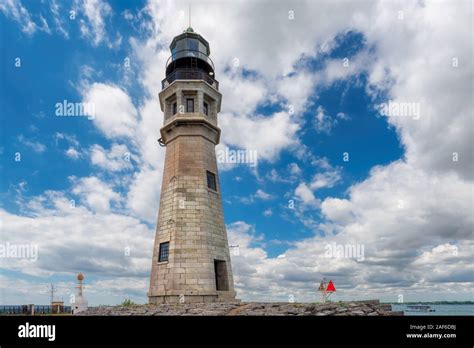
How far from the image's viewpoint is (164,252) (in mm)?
22344

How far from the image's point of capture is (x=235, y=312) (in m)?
14.9

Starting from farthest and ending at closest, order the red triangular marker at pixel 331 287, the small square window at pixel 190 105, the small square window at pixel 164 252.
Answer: the small square window at pixel 190 105 < the small square window at pixel 164 252 < the red triangular marker at pixel 331 287

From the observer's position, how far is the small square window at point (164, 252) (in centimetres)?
2211

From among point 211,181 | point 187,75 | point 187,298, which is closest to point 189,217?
point 211,181

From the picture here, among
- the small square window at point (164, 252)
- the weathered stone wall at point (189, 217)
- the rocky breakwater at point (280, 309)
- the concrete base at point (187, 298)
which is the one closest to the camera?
the rocky breakwater at point (280, 309)

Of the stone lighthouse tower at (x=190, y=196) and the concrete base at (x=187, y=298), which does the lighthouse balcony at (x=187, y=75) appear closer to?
the stone lighthouse tower at (x=190, y=196)

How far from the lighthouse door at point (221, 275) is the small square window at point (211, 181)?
5.14m

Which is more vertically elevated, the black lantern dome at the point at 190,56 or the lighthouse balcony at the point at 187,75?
the black lantern dome at the point at 190,56

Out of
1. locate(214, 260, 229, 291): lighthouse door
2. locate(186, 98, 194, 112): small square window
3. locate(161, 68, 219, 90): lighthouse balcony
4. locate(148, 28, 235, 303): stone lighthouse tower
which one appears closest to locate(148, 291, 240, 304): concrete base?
locate(148, 28, 235, 303): stone lighthouse tower

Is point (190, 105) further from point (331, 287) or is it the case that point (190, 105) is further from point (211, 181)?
point (331, 287)

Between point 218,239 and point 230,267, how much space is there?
220 cm

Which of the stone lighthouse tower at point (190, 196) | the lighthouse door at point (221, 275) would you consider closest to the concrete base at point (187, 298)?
the stone lighthouse tower at point (190, 196)

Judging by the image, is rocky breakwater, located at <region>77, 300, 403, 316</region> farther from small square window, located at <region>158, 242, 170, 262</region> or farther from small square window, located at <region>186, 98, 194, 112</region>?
small square window, located at <region>186, 98, 194, 112</region>
